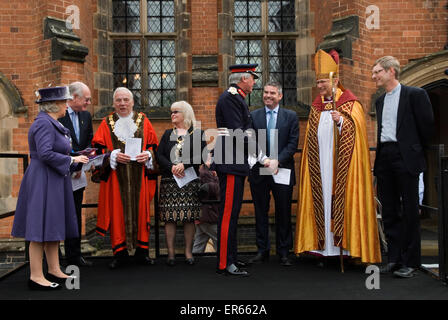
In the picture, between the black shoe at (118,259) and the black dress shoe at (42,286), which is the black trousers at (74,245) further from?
the black dress shoe at (42,286)

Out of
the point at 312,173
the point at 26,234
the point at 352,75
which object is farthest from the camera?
the point at 352,75

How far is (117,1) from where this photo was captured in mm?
9953

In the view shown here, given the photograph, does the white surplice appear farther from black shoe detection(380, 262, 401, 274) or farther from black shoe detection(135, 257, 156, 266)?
black shoe detection(135, 257, 156, 266)

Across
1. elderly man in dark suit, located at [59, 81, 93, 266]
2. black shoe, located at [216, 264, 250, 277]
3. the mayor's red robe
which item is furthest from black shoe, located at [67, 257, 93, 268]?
black shoe, located at [216, 264, 250, 277]

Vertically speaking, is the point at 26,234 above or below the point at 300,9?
below

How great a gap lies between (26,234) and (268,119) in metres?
2.71

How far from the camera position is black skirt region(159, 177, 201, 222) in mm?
5223

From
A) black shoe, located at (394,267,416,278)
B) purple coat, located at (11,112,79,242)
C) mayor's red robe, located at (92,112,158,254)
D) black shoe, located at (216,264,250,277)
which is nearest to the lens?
purple coat, located at (11,112,79,242)

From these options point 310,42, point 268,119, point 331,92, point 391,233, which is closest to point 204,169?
point 268,119

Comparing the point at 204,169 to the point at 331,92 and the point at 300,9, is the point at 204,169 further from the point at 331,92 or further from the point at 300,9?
the point at 300,9

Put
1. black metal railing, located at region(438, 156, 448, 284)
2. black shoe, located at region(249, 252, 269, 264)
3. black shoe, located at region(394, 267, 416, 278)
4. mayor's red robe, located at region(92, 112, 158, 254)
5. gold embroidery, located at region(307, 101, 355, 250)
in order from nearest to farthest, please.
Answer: black metal railing, located at region(438, 156, 448, 284) < black shoe, located at region(394, 267, 416, 278) < gold embroidery, located at region(307, 101, 355, 250) < mayor's red robe, located at region(92, 112, 158, 254) < black shoe, located at region(249, 252, 269, 264)

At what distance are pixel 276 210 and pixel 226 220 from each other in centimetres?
86

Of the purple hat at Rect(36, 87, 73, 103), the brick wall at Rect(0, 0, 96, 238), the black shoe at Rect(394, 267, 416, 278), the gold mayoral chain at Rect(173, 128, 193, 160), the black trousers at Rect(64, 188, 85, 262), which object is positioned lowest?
the black shoe at Rect(394, 267, 416, 278)

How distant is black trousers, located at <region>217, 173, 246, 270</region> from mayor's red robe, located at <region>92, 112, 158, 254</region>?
0.93m
